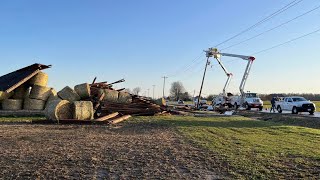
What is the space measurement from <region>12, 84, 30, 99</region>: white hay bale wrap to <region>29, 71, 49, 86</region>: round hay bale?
22.0 inches

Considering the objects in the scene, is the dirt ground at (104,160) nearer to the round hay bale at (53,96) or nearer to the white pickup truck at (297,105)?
the round hay bale at (53,96)

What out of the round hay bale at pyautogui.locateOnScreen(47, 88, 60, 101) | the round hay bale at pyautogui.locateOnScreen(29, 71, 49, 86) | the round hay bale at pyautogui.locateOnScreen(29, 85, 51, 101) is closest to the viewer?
the round hay bale at pyautogui.locateOnScreen(29, 85, 51, 101)

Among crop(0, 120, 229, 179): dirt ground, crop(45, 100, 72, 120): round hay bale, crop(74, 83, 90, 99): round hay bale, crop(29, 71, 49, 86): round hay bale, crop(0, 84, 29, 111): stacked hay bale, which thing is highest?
crop(29, 71, 49, 86): round hay bale

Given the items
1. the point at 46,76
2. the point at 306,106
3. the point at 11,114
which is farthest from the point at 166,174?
the point at 306,106

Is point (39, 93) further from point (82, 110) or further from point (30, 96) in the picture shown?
point (82, 110)

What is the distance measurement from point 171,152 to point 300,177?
4011 mm

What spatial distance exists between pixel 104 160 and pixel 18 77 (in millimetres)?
19231

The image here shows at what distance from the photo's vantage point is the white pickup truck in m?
39.6

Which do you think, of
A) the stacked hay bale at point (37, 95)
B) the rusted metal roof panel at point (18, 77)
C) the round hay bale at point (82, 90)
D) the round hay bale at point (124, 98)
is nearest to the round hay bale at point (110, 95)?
the round hay bale at point (124, 98)

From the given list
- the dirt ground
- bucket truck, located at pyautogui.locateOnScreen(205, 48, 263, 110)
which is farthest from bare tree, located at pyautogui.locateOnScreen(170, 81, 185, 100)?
the dirt ground

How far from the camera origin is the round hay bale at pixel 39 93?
84.4 ft

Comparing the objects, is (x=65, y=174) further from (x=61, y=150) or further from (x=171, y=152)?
(x=171, y=152)

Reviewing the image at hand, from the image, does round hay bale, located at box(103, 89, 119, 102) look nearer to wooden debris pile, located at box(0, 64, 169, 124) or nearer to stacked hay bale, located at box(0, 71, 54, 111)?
wooden debris pile, located at box(0, 64, 169, 124)

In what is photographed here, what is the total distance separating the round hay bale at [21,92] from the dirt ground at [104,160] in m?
13.6
